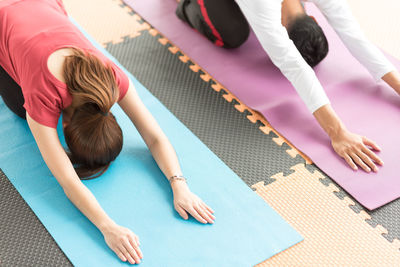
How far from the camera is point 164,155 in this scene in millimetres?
2449

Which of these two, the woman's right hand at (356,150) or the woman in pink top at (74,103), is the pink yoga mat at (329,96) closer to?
the woman's right hand at (356,150)

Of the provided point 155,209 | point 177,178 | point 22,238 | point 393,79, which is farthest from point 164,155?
point 393,79

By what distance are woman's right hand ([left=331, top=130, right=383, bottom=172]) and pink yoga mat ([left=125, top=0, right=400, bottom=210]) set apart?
0.12 ft

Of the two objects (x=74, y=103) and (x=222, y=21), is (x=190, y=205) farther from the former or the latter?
(x=222, y=21)

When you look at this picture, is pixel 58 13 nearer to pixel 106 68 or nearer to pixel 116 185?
pixel 106 68

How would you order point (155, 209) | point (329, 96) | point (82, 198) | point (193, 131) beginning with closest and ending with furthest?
1. point (82, 198)
2. point (155, 209)
3. point (193, 131)
4. point (329, 96)

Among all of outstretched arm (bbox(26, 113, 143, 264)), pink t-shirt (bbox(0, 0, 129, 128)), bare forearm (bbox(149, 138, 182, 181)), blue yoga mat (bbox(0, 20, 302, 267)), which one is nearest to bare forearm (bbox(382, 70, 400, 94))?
blue yoga mat (bbox(0, 20, 302, 267))

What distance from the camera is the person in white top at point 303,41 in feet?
8.66

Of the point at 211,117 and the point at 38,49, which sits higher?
the point at 38,49

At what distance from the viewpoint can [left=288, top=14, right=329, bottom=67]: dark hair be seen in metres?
3.03

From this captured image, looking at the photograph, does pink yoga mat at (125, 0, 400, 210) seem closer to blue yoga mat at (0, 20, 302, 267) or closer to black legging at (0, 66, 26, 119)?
blue yoga mat at (0, 20, 302, 267)

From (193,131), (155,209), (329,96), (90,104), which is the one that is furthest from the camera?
(329,96)

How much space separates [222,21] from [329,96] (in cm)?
88

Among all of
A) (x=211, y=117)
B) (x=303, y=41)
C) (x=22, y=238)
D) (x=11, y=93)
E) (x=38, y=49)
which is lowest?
(x=22, y=238)
